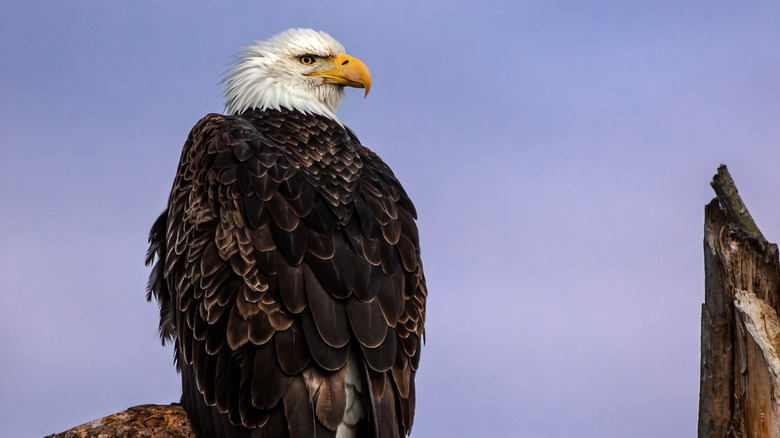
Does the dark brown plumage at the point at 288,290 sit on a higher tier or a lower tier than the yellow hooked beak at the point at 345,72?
lower

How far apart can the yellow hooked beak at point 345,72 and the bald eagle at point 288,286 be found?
1.41m

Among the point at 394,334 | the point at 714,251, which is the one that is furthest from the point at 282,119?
the point at 714,251

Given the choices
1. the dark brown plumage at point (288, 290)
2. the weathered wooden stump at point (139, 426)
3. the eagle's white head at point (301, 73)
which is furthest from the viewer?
the eagle's white head at point (301, 73)

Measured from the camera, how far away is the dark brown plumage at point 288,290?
4770 millimetres

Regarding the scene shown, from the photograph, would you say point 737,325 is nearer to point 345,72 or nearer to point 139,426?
point 139,426

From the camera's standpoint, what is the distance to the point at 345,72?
301 inches

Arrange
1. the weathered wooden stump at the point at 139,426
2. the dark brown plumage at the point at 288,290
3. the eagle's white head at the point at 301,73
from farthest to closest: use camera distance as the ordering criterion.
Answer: the eagle's white head at the point at 301,73 < the weathered wooden stump at the point at 139,426 < the dark brown plumage at the point at 288,290

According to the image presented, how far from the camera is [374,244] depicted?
540 centimetres

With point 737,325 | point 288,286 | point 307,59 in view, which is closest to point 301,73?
point 307,59

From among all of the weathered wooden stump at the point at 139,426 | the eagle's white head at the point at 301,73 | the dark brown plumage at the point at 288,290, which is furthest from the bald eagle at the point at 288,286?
the eagle's white head at the point at 301,73

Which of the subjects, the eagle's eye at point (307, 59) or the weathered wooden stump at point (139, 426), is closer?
the weathered wooden stump at point (139, 426)

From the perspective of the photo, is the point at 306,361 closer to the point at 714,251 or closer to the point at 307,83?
the point at 714,251

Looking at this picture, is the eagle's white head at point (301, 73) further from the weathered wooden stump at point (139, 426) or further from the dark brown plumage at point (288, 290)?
the weathered wooden stump at point (139, 426)

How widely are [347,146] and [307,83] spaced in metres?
1.47
